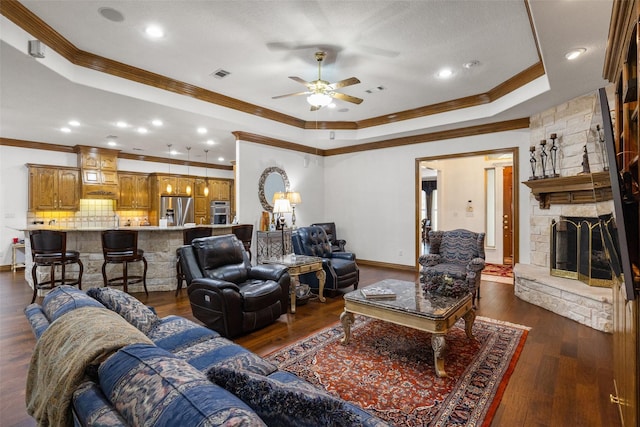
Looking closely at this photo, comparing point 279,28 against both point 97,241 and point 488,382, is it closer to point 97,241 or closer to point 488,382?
point 488,382

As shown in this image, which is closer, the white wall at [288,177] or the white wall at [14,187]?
the white wall at [288,177]

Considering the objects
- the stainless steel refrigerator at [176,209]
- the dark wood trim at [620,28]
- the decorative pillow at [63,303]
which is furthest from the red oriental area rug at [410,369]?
the stainless steel refrigerator at [176,209]

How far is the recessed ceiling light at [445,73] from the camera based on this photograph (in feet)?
13.8

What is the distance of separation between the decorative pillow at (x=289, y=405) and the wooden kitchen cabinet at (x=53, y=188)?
29.4 ft

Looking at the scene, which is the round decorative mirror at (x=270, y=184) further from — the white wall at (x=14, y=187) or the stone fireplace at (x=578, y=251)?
the white wall at (x=14, y=187)

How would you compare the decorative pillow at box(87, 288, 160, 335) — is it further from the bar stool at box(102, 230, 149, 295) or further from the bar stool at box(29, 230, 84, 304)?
the bar stool at box(29, 230, 84, 304)

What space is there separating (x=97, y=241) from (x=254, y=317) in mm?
3495

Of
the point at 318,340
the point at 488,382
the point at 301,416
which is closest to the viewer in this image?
the point at 301,416

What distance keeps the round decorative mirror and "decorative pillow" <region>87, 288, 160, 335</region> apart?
15.1 ft

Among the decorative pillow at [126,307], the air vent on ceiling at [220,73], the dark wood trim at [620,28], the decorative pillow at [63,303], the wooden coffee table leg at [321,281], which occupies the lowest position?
the wooden coffee table leg at [321,281]

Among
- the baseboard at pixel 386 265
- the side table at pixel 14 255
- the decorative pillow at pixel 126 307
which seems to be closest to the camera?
the decorative pillow at pixel 126 307

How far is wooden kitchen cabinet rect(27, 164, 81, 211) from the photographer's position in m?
7.23

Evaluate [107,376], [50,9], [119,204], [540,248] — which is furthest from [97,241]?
[540,248]

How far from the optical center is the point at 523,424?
1938 mm
